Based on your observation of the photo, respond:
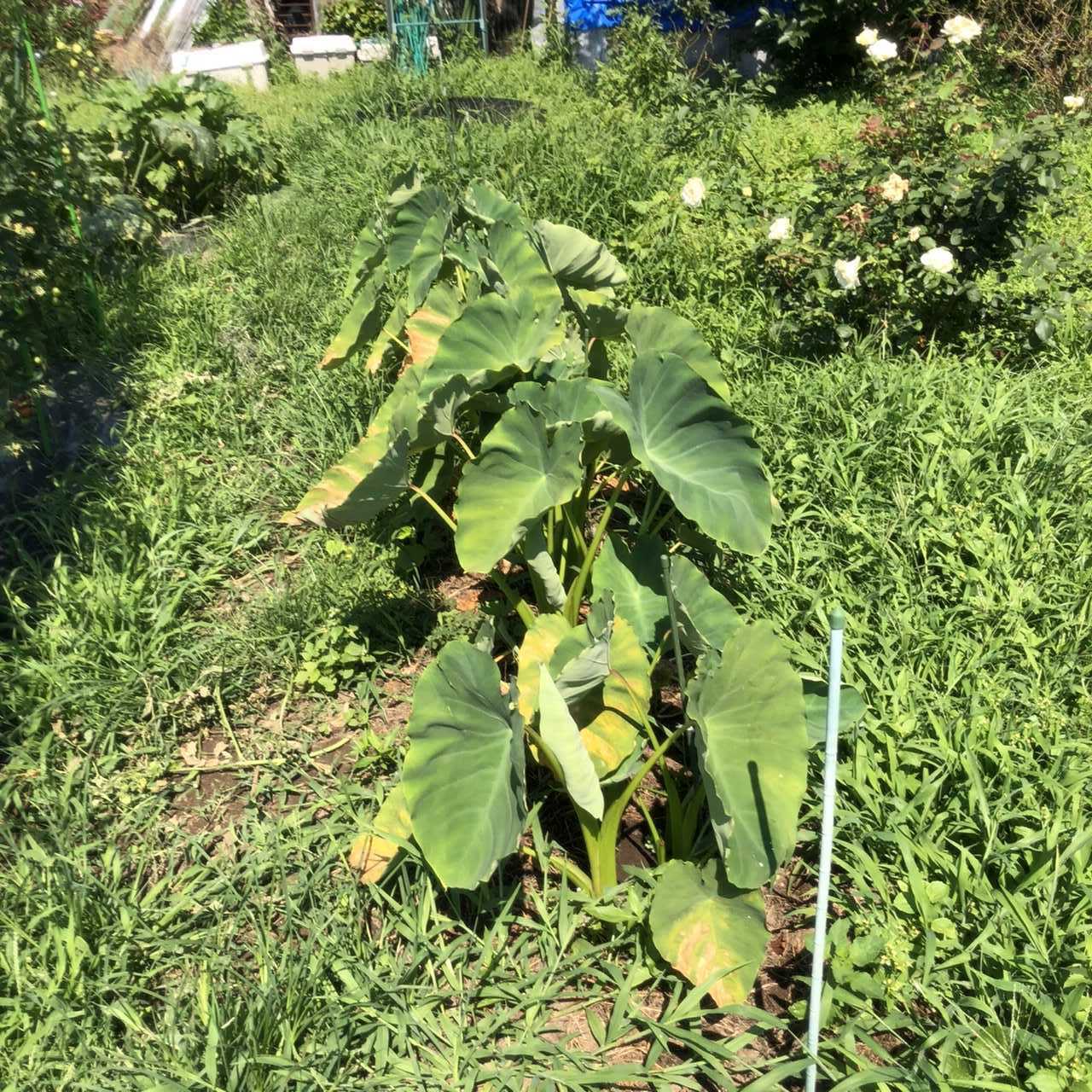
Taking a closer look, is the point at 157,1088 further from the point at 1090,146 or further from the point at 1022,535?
the point at 1090,146

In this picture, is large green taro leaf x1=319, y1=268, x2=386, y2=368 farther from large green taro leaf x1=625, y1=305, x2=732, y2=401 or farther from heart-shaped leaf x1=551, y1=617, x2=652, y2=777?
heart-shaped leaf x1=551, y1=617, x2=652, y2=777

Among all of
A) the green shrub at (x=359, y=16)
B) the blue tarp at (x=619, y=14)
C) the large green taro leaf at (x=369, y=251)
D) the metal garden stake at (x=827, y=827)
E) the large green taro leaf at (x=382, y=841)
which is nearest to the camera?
the metal garden stake at (x=827, y=827)

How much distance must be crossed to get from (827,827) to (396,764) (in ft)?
3.43

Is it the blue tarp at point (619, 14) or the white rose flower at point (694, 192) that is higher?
the blue tarp at point (619, 14)

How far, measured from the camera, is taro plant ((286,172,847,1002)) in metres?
1.46

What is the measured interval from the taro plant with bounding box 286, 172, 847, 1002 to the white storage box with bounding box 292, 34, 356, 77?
23.2 feet

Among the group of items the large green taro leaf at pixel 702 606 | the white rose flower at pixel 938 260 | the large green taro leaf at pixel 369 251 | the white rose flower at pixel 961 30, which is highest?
the white rose flower at pixel 961 30

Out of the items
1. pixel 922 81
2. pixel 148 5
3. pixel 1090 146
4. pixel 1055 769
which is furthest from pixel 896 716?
pixel 148 5

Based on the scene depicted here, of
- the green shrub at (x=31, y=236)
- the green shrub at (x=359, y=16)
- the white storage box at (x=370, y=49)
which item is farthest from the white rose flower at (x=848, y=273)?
the green shrub at (x=359, y=16)

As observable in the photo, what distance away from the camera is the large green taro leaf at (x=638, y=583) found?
77.6 inches

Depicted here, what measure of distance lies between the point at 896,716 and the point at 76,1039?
1599 mm

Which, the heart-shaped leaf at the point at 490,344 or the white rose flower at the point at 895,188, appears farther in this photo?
the white rose flower at the point at 895,188

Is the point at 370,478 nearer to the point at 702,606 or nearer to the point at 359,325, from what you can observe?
the point at 702,606

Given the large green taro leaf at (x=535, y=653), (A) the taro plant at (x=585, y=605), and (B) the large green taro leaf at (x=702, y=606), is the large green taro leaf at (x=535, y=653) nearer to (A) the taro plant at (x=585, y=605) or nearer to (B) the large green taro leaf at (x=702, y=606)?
(A) the taro plant at (x=585, y=605)
